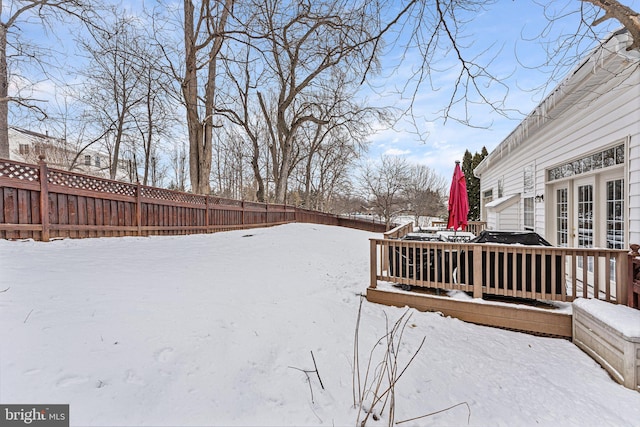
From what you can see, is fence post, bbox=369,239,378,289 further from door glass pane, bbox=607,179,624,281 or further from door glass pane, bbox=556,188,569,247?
door glass pane, bbox=556,188,569,247

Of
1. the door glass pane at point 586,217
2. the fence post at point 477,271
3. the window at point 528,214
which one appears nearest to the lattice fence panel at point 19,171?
the fence post at point 477,271

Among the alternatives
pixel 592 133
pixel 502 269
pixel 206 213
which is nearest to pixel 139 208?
pixel 206 213

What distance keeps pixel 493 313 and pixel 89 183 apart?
304 inches

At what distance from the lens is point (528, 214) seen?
7082 millimetres

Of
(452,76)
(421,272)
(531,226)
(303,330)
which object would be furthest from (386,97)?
(531,226)

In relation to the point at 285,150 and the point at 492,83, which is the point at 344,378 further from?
the point at 285,150

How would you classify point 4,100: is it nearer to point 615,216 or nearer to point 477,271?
point 477,271

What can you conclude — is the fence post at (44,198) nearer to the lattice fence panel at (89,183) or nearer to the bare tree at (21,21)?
the lattice fence panel at (89,183)

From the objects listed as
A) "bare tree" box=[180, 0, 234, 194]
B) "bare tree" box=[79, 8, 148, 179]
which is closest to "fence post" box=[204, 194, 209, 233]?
"bare tree" box=[180, 0, 234, 194]

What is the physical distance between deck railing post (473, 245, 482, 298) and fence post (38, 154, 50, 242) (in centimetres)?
725

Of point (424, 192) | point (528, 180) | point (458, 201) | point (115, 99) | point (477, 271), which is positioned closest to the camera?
point (477, 271)

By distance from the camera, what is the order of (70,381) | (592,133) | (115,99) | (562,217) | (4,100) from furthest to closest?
(115,99), (4,100), (562,217), (592,133), (70,381)

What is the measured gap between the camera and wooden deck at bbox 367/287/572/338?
3.34 meters

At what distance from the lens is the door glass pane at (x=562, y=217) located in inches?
208
